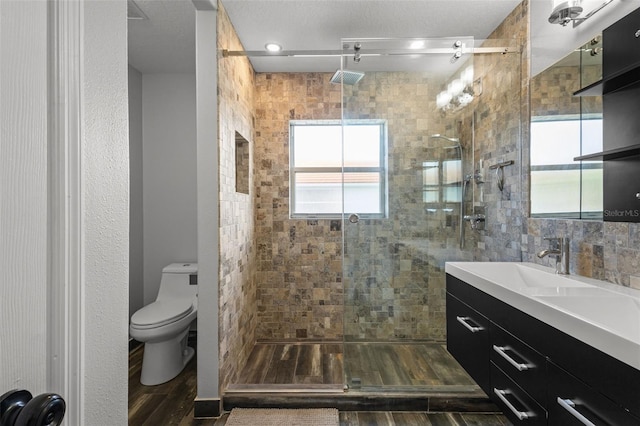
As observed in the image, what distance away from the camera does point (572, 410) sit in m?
1.01

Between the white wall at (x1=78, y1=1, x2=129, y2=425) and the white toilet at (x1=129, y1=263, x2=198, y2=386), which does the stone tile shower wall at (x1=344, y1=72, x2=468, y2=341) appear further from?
the white wall at (x1=78, y1=1, x2=129, y2=425)

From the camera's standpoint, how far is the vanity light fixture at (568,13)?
1.62 metres

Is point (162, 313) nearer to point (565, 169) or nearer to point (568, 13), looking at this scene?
point (565, 169)

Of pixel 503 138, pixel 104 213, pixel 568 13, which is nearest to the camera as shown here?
pixel 104 213

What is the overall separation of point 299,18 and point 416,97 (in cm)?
97

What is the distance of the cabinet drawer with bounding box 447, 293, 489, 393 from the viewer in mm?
1566

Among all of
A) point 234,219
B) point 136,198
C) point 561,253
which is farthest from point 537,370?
point 136,198

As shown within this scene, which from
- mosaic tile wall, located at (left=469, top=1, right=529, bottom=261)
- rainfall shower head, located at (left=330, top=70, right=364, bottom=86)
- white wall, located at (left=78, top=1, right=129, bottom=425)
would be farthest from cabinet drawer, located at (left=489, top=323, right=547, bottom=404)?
rainfall shower head, located at (left=330, top=70, right=364, bottom=86)

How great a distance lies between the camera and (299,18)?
2.24 meters

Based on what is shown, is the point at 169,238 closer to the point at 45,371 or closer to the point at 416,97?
the point at 416,97

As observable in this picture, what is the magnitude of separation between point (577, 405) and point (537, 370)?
7.4 inches

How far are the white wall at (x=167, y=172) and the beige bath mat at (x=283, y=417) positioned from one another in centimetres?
156

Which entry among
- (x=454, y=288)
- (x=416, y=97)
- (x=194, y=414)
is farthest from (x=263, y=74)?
(x=194, y=414)

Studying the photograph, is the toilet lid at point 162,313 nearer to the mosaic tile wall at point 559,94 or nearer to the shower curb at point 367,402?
the shower curb at point 367,402
